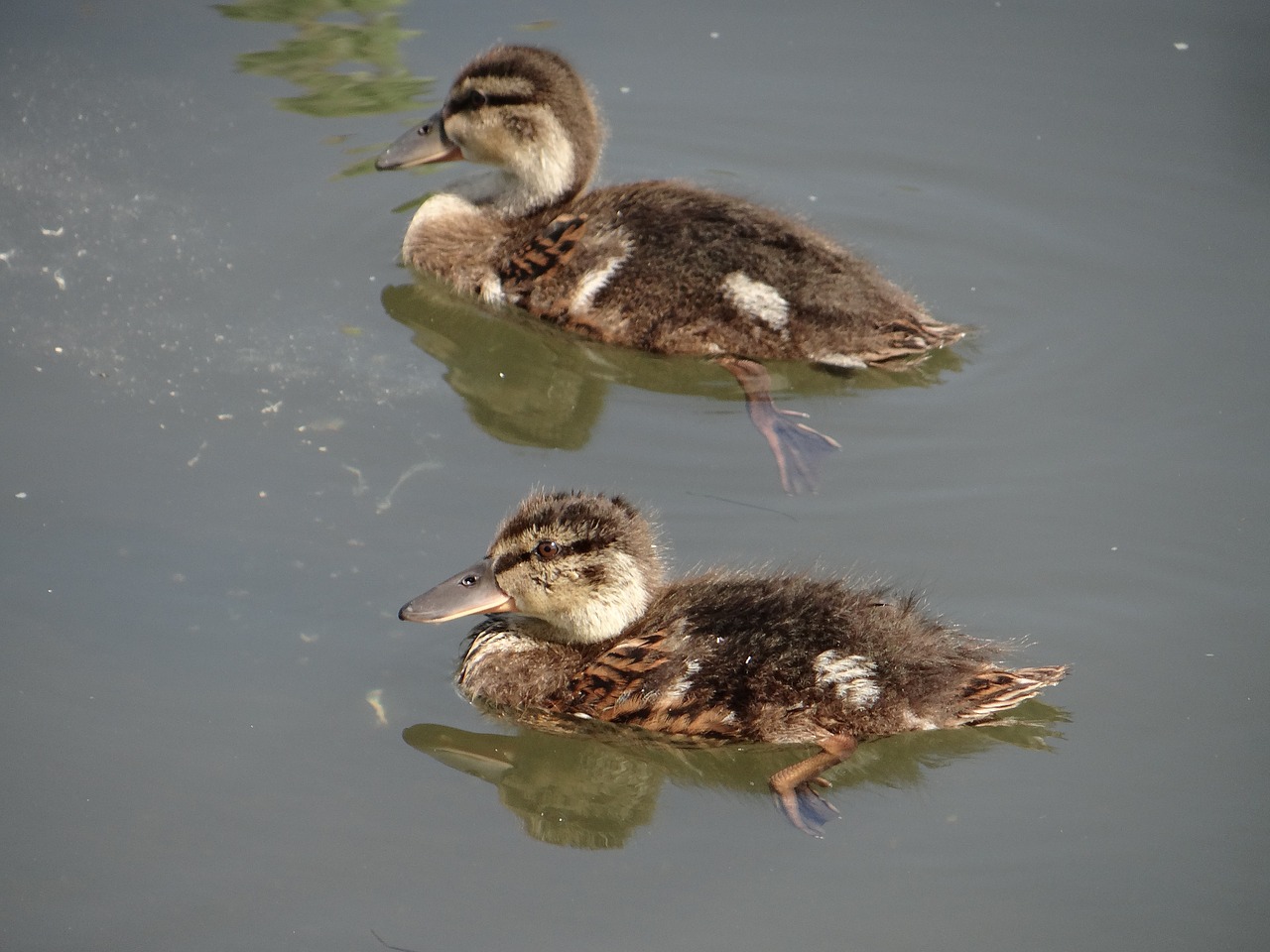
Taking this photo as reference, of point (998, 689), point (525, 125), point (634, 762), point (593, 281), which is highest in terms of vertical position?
point (525, 125)

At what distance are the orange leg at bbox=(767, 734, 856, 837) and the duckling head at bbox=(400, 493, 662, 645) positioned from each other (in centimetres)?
58

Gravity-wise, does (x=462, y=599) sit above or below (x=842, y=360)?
below

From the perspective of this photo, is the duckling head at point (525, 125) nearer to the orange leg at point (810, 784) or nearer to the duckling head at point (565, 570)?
the duckling head at point (565, 570)

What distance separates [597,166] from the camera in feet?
18.4

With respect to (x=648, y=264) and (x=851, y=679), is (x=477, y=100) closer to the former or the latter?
(x=648, y=264)

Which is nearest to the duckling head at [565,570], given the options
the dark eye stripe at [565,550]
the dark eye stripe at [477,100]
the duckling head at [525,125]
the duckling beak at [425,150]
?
the dark eye stripe at [565,550]

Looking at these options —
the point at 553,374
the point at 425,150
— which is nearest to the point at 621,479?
the point at 553,374

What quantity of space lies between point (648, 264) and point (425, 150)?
50.4 inches

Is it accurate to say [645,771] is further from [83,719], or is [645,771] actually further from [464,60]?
[464,60]

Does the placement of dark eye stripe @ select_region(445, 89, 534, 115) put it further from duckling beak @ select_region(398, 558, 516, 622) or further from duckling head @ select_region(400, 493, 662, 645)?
duckling beak @ select_region(398, 558, 516, 622)

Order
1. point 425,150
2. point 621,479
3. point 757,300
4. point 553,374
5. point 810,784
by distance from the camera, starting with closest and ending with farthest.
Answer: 1. point 810,784
2. point 621,479
3. point 757,300
4. point 553,374
5. point 425,150

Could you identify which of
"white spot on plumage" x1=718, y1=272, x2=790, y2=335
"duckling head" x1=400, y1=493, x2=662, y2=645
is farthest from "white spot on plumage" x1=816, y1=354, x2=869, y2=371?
"duckling head" x1=400, y1=493, x2=662, y2=645

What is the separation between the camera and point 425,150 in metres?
5.85

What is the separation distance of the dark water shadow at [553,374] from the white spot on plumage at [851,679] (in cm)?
135
